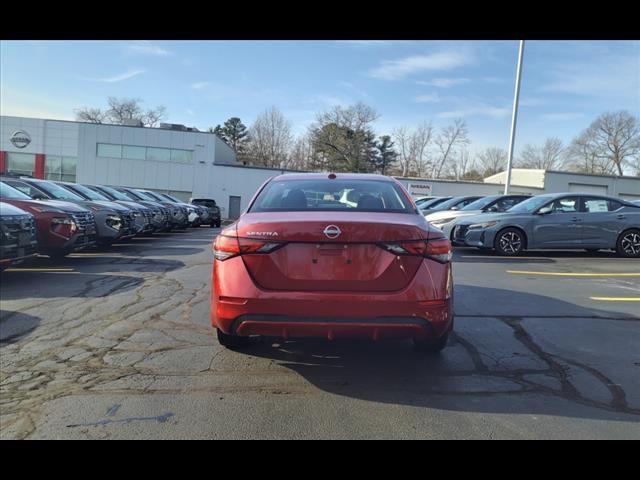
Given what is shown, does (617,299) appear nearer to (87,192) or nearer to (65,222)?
(65,222)

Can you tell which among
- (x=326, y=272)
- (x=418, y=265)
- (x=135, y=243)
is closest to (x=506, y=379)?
(x=418, y=265)

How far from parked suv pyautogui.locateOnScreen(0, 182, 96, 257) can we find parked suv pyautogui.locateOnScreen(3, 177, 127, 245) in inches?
61.6

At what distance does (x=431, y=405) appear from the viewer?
10.3 ft

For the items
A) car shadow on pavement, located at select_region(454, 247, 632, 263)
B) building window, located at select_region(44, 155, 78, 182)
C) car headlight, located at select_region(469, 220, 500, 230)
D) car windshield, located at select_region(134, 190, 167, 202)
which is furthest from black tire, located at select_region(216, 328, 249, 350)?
building window, located at select_region(44, 155, 78, 182)

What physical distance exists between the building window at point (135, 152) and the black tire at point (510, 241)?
36524 millimetres

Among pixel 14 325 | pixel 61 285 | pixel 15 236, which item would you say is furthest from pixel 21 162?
pixel 14 325

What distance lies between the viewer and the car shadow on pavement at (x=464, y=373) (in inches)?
126

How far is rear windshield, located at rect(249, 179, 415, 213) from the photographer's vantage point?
12.5 ft

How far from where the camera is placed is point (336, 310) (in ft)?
10.2

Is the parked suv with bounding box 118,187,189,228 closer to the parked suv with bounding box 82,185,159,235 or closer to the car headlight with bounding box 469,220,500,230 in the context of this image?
the parked suv with bounding box 82,185,159,235

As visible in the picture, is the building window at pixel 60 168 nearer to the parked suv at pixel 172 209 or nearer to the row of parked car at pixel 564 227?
the parked suv at pixel 172 209

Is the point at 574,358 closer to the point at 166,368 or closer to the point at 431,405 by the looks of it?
the point at 431,405

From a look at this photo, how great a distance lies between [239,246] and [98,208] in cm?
896
